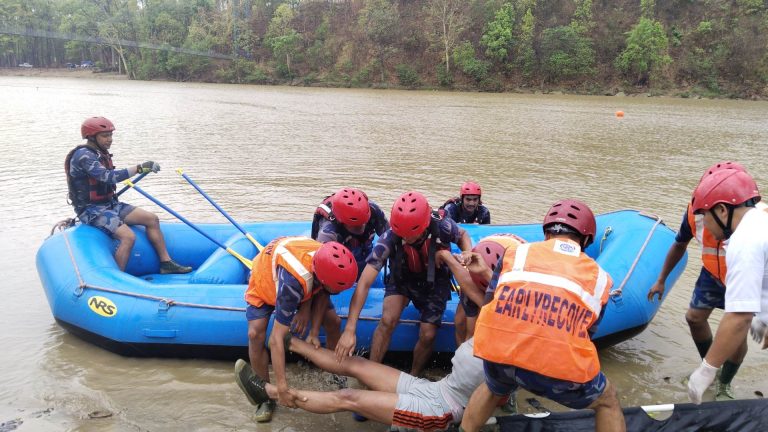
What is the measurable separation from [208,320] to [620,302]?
2.99m

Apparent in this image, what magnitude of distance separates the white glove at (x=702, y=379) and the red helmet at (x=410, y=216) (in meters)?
1.63

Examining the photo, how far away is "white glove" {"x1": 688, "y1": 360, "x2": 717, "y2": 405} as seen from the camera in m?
2.57

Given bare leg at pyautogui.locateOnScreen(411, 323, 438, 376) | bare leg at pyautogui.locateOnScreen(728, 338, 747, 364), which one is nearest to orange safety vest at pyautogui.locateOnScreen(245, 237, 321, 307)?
bare leg at pyautogui.locateOnScreen(411, 323, 438, 376)

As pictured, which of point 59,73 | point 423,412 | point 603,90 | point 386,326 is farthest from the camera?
point 59,73

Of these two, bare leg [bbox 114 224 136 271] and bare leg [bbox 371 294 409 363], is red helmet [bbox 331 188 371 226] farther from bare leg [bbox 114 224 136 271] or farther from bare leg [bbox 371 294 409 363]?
bare leg [bbox 114 224 136 271]

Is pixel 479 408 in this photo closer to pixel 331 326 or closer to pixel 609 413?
pixel 609 413

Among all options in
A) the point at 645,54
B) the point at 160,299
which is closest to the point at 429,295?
the point at 160,299

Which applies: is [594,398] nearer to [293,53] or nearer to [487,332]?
[487,332]

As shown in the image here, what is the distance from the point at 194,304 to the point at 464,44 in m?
42.8

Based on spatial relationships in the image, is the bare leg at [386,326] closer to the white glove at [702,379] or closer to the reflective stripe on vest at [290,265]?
the reflective stripe on vest at [290,265]

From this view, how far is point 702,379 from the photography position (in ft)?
8.51

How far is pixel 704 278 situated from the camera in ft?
11.2

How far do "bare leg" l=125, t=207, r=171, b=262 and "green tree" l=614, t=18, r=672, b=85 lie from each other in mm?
40112

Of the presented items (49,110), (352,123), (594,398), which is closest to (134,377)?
(594,398)
